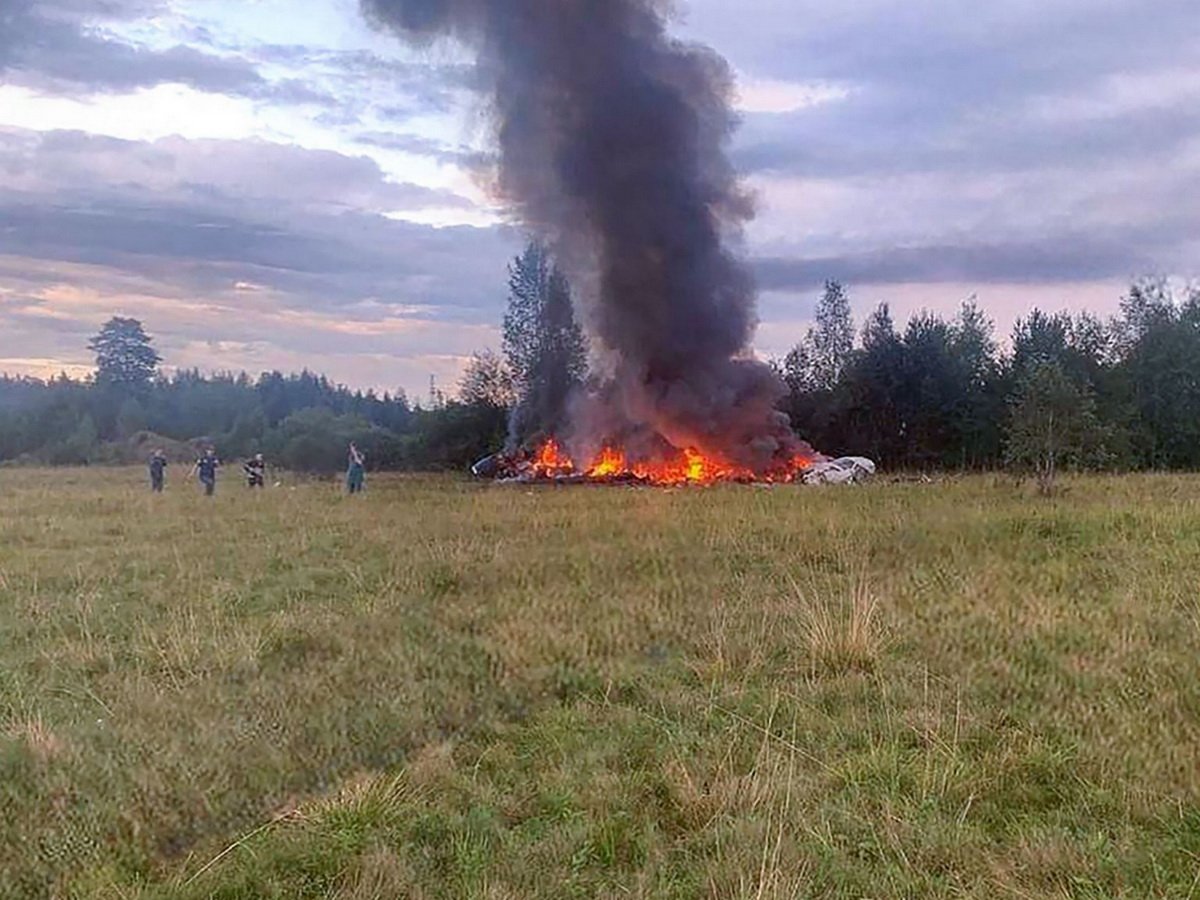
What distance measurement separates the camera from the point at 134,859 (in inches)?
187

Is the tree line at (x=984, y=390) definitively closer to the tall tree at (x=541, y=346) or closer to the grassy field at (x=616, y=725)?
the tall tree at (x=541, y=346)

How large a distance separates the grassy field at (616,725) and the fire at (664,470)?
23.5m

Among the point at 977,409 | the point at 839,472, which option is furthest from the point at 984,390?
the point at 839,472

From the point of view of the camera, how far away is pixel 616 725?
→ 6.57 metres

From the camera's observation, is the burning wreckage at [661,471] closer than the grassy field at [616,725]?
No

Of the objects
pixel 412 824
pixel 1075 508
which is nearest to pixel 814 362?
pixel 1075 508

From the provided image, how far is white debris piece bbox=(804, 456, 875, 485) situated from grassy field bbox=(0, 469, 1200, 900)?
2051cm

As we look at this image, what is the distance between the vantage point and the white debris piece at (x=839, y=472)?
33544 mm

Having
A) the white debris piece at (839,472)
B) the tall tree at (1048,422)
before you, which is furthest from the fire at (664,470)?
the tall tree at (1048,422)

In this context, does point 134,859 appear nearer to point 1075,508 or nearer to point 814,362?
point 1075,508

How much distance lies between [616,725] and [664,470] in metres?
32.1

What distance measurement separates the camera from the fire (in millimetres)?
36656

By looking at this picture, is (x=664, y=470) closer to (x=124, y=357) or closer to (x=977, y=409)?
(x=977, y=409)

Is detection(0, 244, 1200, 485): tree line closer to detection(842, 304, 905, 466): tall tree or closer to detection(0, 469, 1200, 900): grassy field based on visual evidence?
detection(842, 304, 905, 466): tall tree
